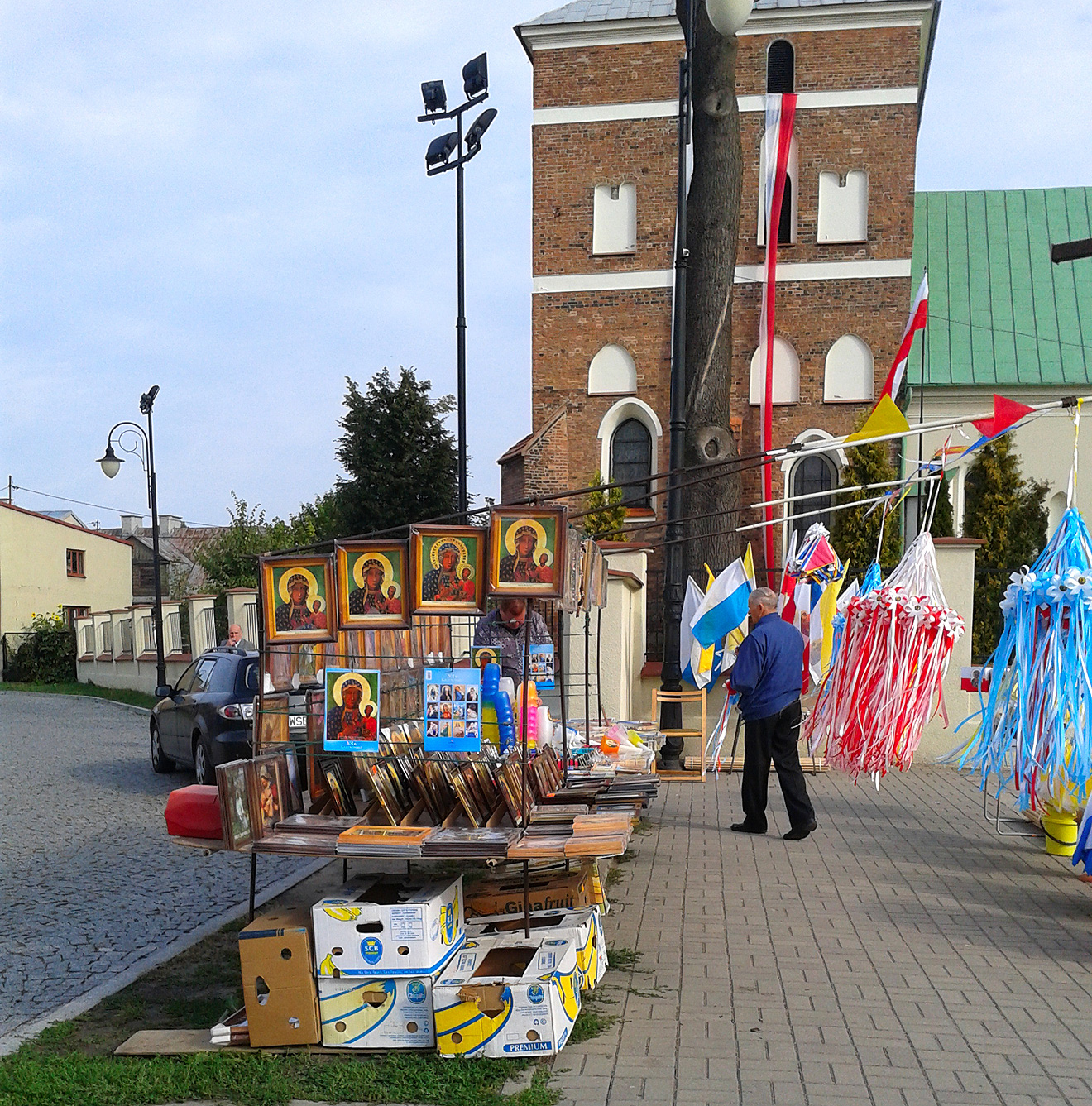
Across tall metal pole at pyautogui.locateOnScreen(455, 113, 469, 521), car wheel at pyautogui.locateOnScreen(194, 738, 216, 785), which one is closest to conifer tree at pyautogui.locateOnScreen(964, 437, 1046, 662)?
tall metal pole at pyautogui.locateOnScreen(455, 113, 469, 521)

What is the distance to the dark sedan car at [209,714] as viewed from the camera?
11.8m

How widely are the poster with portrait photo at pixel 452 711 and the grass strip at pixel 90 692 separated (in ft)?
68.0

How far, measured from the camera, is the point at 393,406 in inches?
965

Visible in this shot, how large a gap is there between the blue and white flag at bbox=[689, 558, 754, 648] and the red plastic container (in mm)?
7044

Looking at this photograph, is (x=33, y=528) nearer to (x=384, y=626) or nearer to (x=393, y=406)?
(x=393, y=406)

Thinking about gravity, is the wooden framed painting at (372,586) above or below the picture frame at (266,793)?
above

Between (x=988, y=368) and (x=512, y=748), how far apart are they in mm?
22426

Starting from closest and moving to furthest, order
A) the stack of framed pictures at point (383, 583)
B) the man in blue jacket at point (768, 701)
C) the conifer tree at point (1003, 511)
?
the stack of framed pictures at point (383, 583) → the man in blue jacket at point (768, 701) → the conifer tree at point (1003, 511)

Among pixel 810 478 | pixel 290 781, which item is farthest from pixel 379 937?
pixel 810 478

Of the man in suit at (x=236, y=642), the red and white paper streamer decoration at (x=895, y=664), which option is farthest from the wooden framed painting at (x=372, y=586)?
the man in suit at (x=236, y=642)

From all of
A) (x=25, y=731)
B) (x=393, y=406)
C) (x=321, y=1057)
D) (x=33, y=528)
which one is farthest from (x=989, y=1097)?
(x=33, y=528)

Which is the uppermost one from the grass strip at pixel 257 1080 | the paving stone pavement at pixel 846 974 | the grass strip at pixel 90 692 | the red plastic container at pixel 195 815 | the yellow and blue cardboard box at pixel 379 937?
the red plastic container at pixel 195 815

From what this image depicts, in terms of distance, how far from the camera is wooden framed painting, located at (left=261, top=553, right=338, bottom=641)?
536 cm

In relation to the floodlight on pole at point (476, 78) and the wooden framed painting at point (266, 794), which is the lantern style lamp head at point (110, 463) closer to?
the floodlight on pole at point (476, 78)
